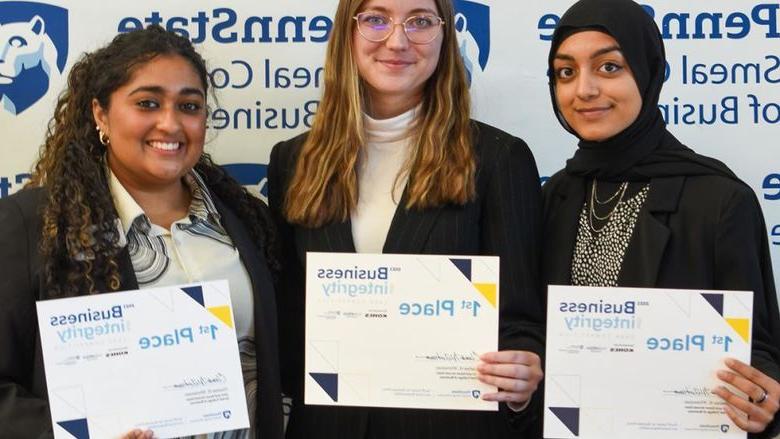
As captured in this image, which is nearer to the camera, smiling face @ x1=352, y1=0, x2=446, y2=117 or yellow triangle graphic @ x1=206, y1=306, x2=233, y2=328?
yellow triangle graphic @ x1=206, y1=306, x2=233, y2=328

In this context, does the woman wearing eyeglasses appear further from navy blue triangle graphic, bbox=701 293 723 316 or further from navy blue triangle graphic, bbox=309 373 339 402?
navy blue triangle graphic, bbox=701 293 723 316

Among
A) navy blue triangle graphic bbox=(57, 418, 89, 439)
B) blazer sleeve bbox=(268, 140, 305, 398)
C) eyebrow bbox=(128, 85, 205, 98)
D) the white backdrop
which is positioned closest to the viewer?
navy blue triangle graphic bbox=(57, 418, 89, 439)

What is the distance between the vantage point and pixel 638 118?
2533 millimetres

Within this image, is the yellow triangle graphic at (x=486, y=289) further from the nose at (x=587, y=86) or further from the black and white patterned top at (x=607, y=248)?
the nose at (x=587, y=86)

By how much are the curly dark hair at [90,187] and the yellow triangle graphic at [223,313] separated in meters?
0.27

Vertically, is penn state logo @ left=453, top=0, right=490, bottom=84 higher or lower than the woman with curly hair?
higher

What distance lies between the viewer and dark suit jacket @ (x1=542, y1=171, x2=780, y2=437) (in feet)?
7.74

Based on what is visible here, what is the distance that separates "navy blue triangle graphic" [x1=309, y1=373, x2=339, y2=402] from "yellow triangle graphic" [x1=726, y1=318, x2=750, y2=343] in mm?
1039

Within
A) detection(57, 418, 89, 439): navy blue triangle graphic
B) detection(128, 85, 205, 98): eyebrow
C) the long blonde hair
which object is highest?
detection(128, 85, 205, 98): eyebrow

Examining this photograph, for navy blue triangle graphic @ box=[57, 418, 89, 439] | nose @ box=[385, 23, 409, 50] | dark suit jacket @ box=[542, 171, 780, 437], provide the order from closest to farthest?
navy blue triangle graphic @ box=[57, 418, 89, 439] → dark suit jacket @ box=[542, 171, 780, 437] → nose @ box=[385, 23, 409, 50]

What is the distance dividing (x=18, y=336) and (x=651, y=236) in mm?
1715

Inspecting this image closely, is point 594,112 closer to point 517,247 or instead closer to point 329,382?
point 517,247

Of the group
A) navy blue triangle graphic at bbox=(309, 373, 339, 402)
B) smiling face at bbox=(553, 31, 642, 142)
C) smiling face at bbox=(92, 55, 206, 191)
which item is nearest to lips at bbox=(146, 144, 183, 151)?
smiling face at bbox=(92, 55, 206, 191)

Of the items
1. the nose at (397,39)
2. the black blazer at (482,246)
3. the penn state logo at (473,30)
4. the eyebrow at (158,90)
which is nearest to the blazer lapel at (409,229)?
the black blazer at (482,246)
